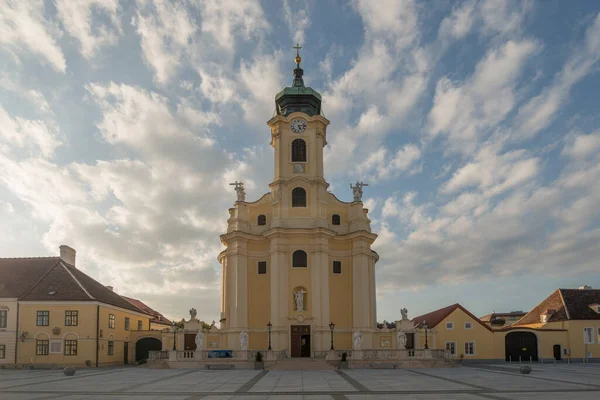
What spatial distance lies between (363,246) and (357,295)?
441 centimetres

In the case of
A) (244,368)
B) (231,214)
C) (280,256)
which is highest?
(231,214)

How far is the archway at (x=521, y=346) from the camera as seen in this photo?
57875 mm

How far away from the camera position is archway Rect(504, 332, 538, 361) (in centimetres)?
5788

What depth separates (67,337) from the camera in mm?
48656

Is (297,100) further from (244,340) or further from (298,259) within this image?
(244,340)

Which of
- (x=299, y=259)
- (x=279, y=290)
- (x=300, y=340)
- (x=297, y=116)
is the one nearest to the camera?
(x=300, y=340)

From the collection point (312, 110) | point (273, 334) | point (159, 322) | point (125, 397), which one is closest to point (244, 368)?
point (273, 334)

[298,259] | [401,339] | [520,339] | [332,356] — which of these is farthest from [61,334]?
[520,339]

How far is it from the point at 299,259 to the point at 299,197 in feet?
18.9

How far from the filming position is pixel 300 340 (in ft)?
171

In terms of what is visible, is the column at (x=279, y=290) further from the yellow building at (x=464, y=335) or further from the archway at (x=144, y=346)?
the archway at (x=144, y=346)

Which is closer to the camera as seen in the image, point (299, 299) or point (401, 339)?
point (401, 339)

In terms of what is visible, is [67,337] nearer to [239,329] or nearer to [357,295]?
[239,329]

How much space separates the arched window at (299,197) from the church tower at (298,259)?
91 millimetres
